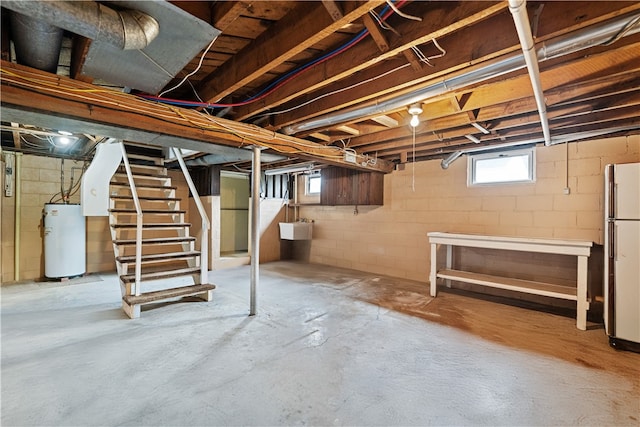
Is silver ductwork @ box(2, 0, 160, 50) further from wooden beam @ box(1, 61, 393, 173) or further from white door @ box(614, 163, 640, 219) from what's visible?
white door @ box(614, 163, 640, 219)

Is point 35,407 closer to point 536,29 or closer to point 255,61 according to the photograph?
point 255,61

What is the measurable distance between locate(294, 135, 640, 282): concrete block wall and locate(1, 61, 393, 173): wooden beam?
8.40 feet

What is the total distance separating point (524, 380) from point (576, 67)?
85.8 inches

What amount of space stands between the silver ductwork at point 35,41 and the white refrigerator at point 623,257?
159 inches

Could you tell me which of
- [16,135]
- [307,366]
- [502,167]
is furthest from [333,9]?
[16,135]

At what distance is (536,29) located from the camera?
4.80 ft

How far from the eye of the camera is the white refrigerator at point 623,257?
91.3 inches

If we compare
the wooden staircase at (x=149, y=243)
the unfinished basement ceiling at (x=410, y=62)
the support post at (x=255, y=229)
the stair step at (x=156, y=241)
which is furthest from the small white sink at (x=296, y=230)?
the unfinished basement ceiling at (x=410, y=62)

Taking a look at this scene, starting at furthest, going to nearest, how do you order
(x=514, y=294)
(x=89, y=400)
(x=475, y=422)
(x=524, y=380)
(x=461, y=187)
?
(x=461, y=187) → (x=514, y=294) → (x=524, y=380) → (x=89, y=400) → (x=475, y=422)

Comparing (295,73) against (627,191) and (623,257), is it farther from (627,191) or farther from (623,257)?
(623,257)

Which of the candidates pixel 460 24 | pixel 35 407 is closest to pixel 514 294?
pixel 460 24

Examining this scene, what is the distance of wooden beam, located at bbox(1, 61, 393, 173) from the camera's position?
1833 millimetres

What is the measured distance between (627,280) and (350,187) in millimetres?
3705

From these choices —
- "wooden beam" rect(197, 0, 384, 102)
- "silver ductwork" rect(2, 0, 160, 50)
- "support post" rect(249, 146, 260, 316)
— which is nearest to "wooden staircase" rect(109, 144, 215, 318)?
"support post" rect(249, 146, 260, 316)
